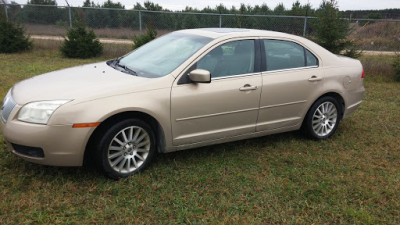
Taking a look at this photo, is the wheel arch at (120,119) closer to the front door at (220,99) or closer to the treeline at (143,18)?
the front door at (220,99)

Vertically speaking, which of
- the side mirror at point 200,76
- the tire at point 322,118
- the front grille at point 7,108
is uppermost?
the side mirror at point 200,76

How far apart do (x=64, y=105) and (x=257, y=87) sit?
216 centimetres

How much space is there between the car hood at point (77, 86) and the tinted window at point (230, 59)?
2.42ft

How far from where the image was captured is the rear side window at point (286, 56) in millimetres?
4363

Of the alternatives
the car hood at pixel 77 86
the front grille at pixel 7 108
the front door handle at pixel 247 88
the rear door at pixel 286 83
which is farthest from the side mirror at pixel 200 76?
the front grille at pixel 7 108

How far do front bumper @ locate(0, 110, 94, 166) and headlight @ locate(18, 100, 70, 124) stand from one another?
5cm

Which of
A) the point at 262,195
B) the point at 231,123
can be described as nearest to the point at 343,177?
the point at 262,195

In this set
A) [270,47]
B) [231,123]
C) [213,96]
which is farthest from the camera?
[270,47]

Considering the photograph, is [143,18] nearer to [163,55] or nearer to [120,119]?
[163,55]

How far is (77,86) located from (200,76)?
48.3 inches

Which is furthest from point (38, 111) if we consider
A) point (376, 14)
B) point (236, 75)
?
point (376, 14)

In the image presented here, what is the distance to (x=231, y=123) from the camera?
409 centimetres

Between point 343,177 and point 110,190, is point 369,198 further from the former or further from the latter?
point 110,190

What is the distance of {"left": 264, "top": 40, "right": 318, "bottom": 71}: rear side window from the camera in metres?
4.36
